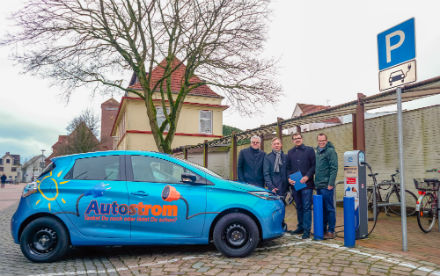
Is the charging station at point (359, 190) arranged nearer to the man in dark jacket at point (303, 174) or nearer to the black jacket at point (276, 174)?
the man in dark jacket at point (303, 174)

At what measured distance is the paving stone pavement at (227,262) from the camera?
4.69 m

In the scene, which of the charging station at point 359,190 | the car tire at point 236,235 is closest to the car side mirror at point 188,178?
the car tire at point 236,235

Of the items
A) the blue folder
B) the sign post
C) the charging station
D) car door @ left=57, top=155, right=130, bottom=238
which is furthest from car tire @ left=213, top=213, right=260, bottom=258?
the sign post

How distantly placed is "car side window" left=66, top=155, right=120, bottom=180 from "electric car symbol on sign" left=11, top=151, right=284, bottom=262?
34 mm

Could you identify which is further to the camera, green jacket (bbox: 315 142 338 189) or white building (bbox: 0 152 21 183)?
white building (bbox: 0 152 21 183)

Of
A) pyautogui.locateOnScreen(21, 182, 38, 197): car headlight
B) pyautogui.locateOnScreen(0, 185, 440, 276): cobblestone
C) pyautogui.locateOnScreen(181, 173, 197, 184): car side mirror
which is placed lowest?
pyautogui.locateOnScreen(0, 185, 440, 276): cobblestone

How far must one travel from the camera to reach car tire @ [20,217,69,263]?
532 centimetres

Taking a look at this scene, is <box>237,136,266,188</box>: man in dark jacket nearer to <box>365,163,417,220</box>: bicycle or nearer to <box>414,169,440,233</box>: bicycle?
<box>414,169,440,233</box>: bicycle

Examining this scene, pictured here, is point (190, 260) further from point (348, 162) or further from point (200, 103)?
point (200, 103)

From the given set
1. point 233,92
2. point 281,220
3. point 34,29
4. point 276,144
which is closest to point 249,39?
point 233,92

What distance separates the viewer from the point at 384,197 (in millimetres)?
9039

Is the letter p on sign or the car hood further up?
the letter p on sign

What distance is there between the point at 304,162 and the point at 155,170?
2814 millimetres

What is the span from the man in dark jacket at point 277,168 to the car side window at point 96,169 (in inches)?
112
